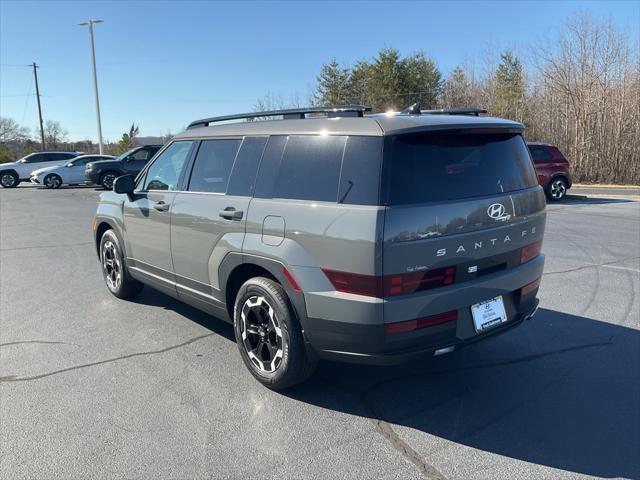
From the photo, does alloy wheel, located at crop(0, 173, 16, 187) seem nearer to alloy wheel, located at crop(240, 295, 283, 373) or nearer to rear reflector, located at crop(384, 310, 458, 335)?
alloy wheel, located at crop(240, 295, 283, 373)

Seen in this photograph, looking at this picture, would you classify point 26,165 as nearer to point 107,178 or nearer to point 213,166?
point 107,178

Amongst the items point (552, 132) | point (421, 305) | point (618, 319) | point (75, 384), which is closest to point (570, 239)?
point (618, 319)

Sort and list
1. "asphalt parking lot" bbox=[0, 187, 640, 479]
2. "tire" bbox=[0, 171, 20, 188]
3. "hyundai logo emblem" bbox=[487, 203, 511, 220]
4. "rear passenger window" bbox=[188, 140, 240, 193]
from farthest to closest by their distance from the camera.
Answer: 1. "tire" bbox=[0, 171, 20, 188]
2. "rear passenger window" bbox=[188, 140, 240, 193]
3. "hyundai logo emblem" bbox=[487, 203, 511, 220]
4. "asphalt parking lot" bbox=[0, 187, 640, 479]

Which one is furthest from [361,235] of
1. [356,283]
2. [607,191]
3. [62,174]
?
[62,174]

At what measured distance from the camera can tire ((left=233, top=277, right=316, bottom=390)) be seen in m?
3.34

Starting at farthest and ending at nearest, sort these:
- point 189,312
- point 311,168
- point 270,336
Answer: point 189,312
point 270,336
point 311,168

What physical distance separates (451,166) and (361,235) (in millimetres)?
801

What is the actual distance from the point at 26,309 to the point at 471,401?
473 cm

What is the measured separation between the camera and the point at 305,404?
11.3 ft

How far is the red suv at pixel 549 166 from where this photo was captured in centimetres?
1530

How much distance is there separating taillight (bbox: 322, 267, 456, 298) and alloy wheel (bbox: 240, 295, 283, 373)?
68 cm

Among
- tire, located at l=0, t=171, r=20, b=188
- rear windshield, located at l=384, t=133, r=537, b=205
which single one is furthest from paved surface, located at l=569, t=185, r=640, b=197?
tire, located at l=0, t=171, r=20, b=188

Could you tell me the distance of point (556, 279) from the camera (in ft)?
21.1

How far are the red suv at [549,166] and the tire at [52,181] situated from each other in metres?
20.2
